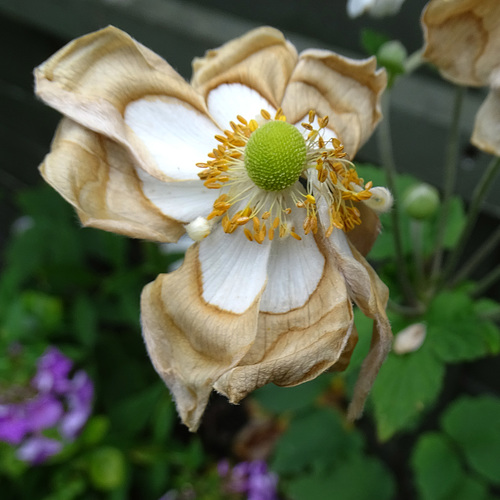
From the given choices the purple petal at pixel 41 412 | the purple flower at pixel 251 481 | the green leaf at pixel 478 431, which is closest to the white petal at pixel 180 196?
the purple petal at pixel 41 412

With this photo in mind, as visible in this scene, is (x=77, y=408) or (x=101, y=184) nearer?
(x=101, y=184)

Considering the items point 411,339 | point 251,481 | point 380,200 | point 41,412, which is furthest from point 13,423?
point 380,200

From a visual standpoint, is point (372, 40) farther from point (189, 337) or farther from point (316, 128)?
point (189, 337)

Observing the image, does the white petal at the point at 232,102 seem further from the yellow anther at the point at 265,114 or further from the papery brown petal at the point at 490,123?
the papery brown petal at the point at 490,123

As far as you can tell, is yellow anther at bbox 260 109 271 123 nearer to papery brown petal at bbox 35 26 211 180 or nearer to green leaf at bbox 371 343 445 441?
papery brown petal at bbox 35 26 211 180

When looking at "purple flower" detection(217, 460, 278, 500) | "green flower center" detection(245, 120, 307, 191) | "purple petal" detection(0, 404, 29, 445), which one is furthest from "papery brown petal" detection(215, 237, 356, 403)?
"purple flower" detection(217, 460, 278, 500)
